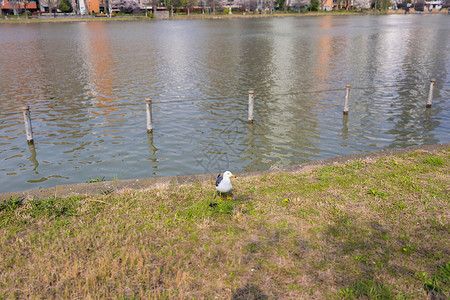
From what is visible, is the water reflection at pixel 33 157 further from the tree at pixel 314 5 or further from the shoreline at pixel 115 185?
the tree at pixel 314 5

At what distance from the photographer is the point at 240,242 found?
6.50 metres

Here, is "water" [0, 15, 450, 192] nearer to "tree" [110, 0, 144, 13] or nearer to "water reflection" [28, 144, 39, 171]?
"water reflection" [28, 144, 39, 171]

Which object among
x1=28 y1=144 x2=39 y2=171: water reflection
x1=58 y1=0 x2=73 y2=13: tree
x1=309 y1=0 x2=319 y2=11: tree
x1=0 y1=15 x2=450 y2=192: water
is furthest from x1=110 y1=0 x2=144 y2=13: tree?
x1=28 y1=144 x2=39 y2=171: water reflection

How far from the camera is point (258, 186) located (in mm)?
9047

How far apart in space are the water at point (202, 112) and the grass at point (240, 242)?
4591mm

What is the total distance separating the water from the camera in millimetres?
13824

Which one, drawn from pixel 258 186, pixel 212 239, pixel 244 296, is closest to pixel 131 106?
pixel 258 186

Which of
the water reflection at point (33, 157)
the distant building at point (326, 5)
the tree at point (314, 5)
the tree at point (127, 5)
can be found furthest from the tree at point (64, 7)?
the water reflection at point (33, 157)

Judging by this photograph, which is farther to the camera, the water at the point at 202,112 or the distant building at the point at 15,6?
the distant building at the point at 15,6

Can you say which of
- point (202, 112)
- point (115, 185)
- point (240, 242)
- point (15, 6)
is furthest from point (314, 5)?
point (240, 242)

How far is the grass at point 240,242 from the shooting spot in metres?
5.37

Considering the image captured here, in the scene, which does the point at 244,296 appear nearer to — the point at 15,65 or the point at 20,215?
the point at 20,215

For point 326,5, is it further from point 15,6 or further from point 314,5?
point 15,6

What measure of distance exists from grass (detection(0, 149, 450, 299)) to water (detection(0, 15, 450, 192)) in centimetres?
459
